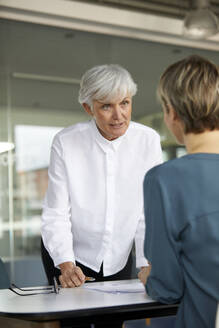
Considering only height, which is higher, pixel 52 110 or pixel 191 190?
pixel 52 110

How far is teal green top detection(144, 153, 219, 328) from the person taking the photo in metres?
1.40

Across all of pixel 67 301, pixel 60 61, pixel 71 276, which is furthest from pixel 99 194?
pixel 60 61

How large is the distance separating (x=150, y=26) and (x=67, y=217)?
4.26 meters

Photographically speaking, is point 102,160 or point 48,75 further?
point 48,75

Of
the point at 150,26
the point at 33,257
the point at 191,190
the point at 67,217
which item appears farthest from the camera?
the point at 150,26

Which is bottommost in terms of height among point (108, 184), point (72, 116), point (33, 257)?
point (33, 257)

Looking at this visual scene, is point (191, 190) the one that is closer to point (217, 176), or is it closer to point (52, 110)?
point (217, 176)

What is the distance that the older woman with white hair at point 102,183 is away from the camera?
2.34 meters

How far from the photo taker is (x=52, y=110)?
5.58m

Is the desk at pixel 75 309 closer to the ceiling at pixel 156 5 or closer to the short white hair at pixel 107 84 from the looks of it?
the short white hair at pixel 107 84

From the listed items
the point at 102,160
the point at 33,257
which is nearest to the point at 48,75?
the point at 33,257

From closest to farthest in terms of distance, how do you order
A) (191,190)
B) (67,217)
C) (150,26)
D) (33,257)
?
(191,190) < (67,217) < (33,257) < (150,26)

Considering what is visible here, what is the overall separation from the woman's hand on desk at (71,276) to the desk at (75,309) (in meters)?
0.29

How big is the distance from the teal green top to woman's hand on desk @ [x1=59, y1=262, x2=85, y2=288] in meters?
0.68
